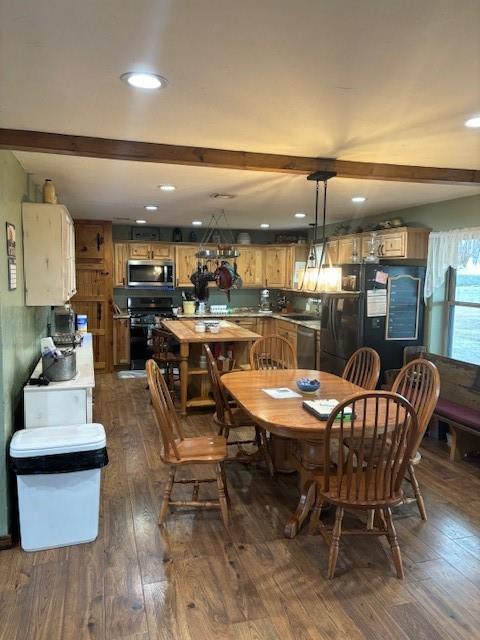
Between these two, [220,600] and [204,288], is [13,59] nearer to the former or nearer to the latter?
[220,600]

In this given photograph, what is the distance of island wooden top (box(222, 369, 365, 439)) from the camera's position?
8.04ft

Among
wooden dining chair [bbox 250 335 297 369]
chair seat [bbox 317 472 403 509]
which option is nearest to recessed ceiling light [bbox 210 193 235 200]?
wooden dining chair [bbox 250 335 297 369]

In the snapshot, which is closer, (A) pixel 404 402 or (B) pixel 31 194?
(A) pixel 404 402

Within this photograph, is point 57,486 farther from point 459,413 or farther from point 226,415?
point 459,413

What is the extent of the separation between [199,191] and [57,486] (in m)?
2.73

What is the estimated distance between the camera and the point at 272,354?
14.0 ft

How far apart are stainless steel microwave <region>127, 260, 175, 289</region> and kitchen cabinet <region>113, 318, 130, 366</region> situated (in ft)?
2.05

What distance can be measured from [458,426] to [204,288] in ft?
9.49

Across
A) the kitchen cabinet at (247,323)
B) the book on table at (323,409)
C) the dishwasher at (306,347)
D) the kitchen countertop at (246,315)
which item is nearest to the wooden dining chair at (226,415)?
the book on table at (323,409)

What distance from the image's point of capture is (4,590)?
2229mm

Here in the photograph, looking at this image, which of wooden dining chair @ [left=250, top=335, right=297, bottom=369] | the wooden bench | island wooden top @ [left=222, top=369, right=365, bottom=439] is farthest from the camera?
wooden dining chair @ [left=250, top=335, right=297, bottom=369]

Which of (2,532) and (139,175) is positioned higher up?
(139,175)

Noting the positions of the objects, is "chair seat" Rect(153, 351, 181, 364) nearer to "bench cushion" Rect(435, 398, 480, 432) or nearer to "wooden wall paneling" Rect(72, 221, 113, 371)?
"wooden wall paneling" Rect(72, 221, 113, 371)

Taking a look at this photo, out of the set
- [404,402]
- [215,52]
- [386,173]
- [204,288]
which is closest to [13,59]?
[215,52]
